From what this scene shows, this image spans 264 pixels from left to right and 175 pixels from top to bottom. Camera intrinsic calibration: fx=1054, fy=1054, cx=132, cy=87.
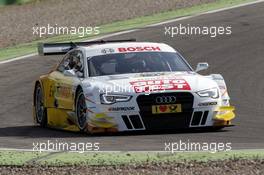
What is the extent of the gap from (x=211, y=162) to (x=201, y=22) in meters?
15.6

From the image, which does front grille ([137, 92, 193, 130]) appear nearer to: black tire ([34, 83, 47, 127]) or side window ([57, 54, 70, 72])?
side window ([57, 54, 70, 72])

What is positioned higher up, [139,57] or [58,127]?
[139,57]

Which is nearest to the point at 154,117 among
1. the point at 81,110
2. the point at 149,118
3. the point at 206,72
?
the point at 149,118

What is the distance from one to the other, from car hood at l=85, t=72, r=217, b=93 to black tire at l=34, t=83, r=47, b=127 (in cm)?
185

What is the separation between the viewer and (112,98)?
1352 cm

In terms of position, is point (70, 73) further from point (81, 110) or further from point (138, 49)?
point (138, 49)

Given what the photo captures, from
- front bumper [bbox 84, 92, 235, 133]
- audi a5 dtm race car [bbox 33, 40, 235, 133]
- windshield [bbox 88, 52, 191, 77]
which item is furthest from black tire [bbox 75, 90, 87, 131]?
windshield [bbox 88, 52, 191, 77]

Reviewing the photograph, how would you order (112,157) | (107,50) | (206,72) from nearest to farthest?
(112,157) → (107,50) → (206,72)

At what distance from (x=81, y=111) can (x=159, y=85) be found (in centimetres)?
→ 119

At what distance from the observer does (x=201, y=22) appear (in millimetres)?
25719

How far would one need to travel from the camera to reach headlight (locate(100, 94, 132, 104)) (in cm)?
1344

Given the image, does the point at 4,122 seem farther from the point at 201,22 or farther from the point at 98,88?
the point at 201,22

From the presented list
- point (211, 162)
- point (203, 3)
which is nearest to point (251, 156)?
point (211, 162)

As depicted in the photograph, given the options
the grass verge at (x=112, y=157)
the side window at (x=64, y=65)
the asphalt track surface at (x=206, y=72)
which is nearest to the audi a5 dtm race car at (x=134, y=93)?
the asphalt track surface at (x=206, y=72)
